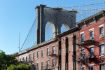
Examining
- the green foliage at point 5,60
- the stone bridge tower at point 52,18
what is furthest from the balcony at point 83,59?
the green foliage at point 5,60

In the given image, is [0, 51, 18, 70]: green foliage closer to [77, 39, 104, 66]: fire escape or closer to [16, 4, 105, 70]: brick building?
[16, 4, 105, 70]: brick building

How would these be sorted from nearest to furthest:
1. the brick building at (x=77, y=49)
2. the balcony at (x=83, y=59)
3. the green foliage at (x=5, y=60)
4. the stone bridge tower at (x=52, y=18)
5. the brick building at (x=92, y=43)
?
the brick building at (x=92, y=43) → the brick building at (x=77, y=49) → the balcony at (x=83, y=59) → the stone bridge tower at (x=52, y=18) → the green foliage at (x=5, y=60)

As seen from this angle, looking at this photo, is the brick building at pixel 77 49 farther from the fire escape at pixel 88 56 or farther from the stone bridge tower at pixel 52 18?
the stone bridge tower at pixel 52 18

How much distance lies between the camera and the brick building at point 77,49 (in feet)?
228

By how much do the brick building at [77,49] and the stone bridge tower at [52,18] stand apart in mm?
6959

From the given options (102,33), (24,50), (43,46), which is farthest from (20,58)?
(102,33)

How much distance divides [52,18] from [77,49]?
1284 inches

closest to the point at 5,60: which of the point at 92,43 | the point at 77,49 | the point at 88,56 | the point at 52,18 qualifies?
the point at 52,18

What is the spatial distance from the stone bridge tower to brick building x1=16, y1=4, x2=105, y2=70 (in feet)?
22.8

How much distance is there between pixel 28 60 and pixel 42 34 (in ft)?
24.2

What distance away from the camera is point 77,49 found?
254ft

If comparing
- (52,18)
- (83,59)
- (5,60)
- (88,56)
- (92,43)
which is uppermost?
(52,18)

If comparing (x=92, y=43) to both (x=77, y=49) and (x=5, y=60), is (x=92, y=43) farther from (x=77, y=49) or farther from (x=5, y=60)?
(x=5, y=60)

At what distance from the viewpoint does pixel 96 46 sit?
70.0 m
